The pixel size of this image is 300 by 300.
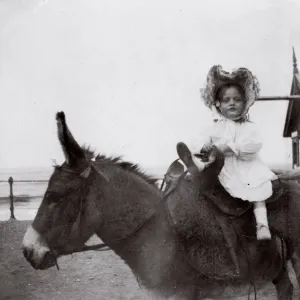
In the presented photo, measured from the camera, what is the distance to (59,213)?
9.26ft

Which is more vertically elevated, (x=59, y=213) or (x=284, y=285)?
(x=59, y=213)

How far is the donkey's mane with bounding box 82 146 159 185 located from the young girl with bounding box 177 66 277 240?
Answer: 1.34ft

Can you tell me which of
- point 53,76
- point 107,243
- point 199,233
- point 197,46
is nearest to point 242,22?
point 197,46

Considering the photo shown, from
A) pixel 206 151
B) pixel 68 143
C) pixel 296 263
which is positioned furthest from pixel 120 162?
pixel 296 263

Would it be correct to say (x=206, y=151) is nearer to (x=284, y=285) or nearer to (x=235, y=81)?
(x=235, y=81)

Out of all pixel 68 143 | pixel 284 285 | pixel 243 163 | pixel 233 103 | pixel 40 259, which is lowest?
pixel 284 285

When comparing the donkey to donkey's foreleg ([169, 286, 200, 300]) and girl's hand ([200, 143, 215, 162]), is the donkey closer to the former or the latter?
donkey's foreleg ([169, 286, 200, 300])

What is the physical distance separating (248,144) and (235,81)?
1.83 feet

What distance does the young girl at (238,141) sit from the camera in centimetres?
305

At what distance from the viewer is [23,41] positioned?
5.02m

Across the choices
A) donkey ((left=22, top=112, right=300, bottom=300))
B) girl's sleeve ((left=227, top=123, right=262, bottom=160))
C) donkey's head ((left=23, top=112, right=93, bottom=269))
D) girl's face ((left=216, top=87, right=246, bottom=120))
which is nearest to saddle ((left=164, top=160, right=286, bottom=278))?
donkey ((left=22, top=112, right=300, bottom=300))

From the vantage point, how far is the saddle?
298 centimetres

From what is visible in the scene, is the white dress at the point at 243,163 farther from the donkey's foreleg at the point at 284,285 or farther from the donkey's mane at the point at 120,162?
the donkey's foreleg at the point at 284,285

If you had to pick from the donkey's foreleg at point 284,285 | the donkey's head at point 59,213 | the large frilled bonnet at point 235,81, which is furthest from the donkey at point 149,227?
the large frilled bonnet at point 235,81
